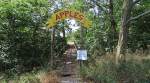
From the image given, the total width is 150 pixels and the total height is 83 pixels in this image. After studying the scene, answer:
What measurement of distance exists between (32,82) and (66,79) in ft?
8.91

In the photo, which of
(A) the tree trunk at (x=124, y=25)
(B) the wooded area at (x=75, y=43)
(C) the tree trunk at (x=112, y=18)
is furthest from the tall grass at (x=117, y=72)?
(C) the tree trunk at (x=112, y=18)

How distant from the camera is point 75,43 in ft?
74.6

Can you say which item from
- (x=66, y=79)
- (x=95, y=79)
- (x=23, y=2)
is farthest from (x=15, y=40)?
(x=95, y=79)

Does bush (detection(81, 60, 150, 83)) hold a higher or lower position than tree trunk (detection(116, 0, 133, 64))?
lower

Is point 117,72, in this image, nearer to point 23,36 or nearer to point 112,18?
point 23,36

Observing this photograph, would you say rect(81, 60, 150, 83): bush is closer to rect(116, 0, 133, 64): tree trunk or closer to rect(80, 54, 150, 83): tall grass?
rect(80, 54, 150, 83): tall grass

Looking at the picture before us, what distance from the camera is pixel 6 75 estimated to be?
1788 centimetres

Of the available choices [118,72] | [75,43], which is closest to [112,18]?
[75,43]

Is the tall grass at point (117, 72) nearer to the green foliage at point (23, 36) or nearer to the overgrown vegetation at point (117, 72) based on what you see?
the overgrown vegetation at point (117, 72)

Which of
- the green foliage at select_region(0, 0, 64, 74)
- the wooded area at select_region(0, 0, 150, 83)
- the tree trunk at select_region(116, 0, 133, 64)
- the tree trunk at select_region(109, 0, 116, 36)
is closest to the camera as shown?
the wooded area at select_region(0, 0, 150, 83)

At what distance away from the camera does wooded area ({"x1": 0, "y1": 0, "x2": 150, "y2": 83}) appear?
14453mm

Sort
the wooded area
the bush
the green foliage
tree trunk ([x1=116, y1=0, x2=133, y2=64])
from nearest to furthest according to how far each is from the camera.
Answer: the bush, the wooded area, tree trunk ([x1=116, y1=0, x2=133, y2=64]), the green foliage

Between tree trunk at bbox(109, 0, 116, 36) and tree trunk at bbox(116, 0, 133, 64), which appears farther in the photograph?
tree trunk at bbox(109, 0, 116, 36)

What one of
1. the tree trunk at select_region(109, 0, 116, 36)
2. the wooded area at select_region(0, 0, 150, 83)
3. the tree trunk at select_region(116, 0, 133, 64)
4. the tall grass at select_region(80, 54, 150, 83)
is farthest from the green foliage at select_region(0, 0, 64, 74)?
the tree trunk at select_region(109, 0, 116, 36)
